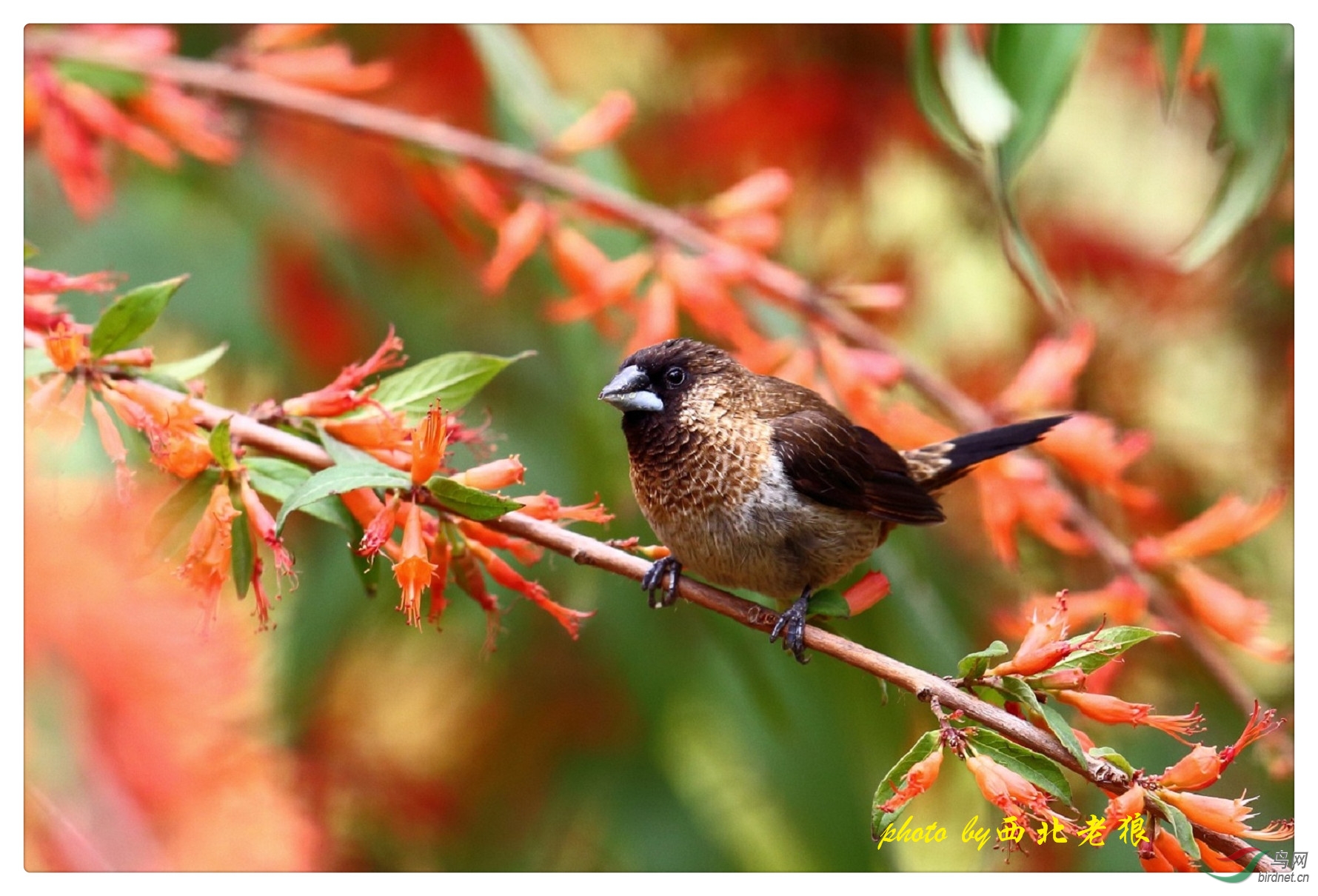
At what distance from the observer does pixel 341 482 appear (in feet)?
2.67

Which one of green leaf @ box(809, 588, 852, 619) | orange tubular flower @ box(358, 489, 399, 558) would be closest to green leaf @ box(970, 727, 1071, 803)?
green leaf @ box(809, 588, 852, 619)

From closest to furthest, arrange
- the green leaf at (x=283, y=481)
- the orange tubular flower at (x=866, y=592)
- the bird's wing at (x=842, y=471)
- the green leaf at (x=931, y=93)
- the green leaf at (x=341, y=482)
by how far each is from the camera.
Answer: the green leaf at (x=341, y=482), the green leaf at (x=283, y=481), the orange tubular flower at (x=866, y=592), the bird's wing at (x=842, y=471), the green leaf at (x=931, y=93)

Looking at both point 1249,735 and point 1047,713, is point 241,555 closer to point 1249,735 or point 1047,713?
point 1047,713

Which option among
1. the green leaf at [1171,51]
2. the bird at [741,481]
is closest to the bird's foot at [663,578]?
the bird at [741,481]

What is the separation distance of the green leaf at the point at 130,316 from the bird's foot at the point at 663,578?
1.48 feet

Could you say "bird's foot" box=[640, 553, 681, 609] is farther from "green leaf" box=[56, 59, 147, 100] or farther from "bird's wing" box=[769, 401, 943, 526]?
"green leaf" box=[56, 59, 147, 100]

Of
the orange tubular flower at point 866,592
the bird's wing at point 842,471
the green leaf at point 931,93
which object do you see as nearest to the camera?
the orange tubular flower at point 866,592

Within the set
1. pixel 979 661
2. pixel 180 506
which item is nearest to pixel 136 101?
pixel 180 506

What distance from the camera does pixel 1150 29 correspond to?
4.90 ft

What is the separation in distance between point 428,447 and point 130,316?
0.89 feet

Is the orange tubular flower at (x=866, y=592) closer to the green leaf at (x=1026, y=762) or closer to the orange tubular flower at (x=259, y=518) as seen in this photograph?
the green leaf at (x=1026, y=762)

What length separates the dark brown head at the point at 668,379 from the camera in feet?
3.51

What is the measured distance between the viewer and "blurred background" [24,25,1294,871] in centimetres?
116

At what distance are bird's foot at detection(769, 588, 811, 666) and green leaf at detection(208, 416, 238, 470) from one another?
45 centimetres
